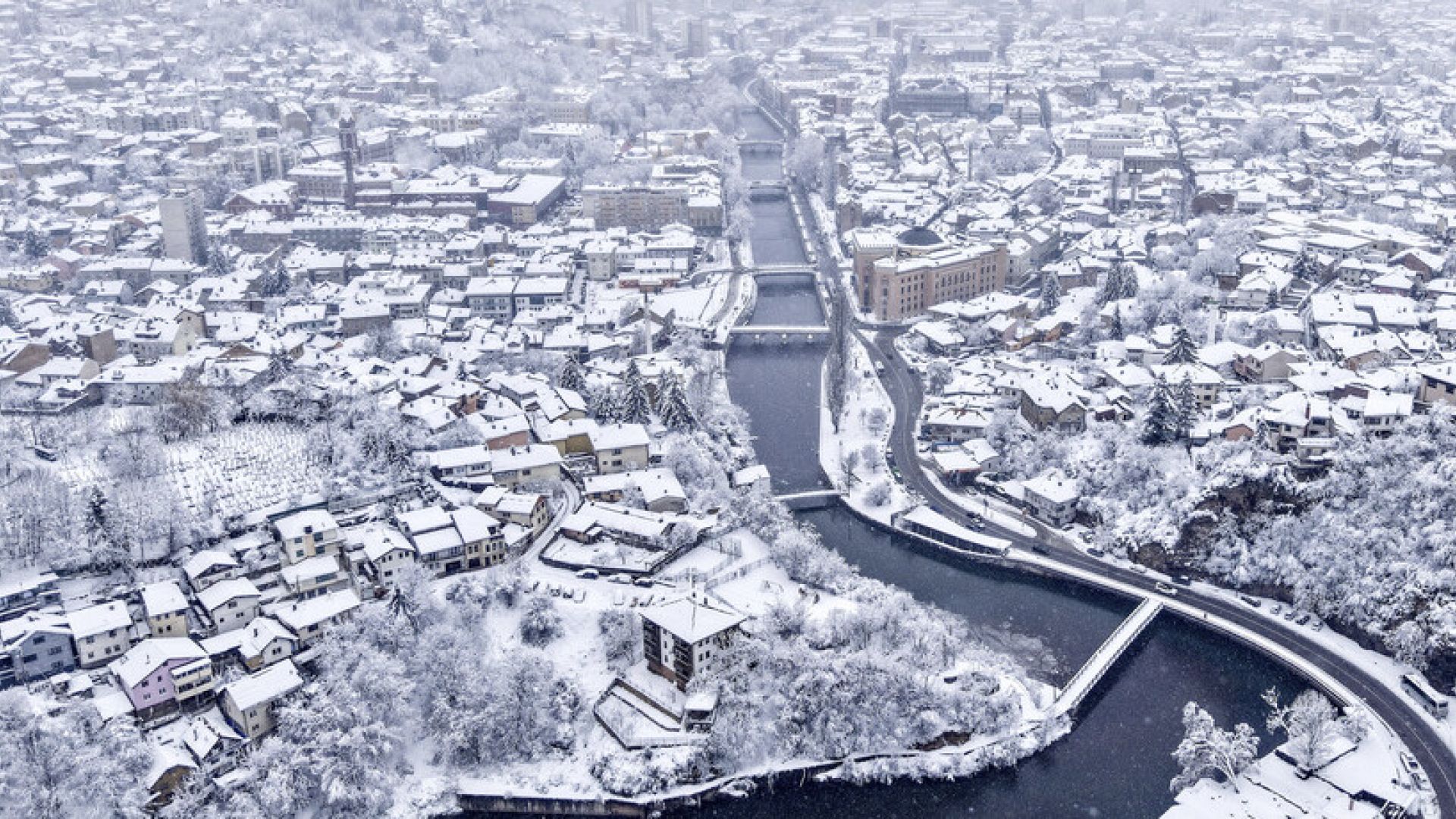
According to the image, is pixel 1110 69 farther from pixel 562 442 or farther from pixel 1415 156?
pixel 562 442

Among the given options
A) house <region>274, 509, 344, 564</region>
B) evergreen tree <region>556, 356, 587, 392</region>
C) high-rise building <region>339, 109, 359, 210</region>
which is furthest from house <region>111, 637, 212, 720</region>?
high-rise building <region>339, 109, 359, 210</region>

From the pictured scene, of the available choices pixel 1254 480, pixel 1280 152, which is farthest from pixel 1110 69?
pixel 1254 480

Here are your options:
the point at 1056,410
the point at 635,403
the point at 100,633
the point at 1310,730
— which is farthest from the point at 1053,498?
the point at 100,633

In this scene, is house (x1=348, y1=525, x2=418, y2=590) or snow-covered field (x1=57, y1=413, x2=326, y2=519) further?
snow-covered field (x1=57, y1=413, x2=326, y2=519)

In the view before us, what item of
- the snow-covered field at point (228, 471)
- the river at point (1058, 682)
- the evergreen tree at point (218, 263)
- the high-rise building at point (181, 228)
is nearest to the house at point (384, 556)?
the snow-covered field at point (228, 471)

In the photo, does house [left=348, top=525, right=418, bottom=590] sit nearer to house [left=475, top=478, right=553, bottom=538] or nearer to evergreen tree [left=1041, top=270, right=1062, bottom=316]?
house [left=475, top=478, right=553, bottom=538]

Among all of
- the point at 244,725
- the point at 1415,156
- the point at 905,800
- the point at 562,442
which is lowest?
the point at 905,800
